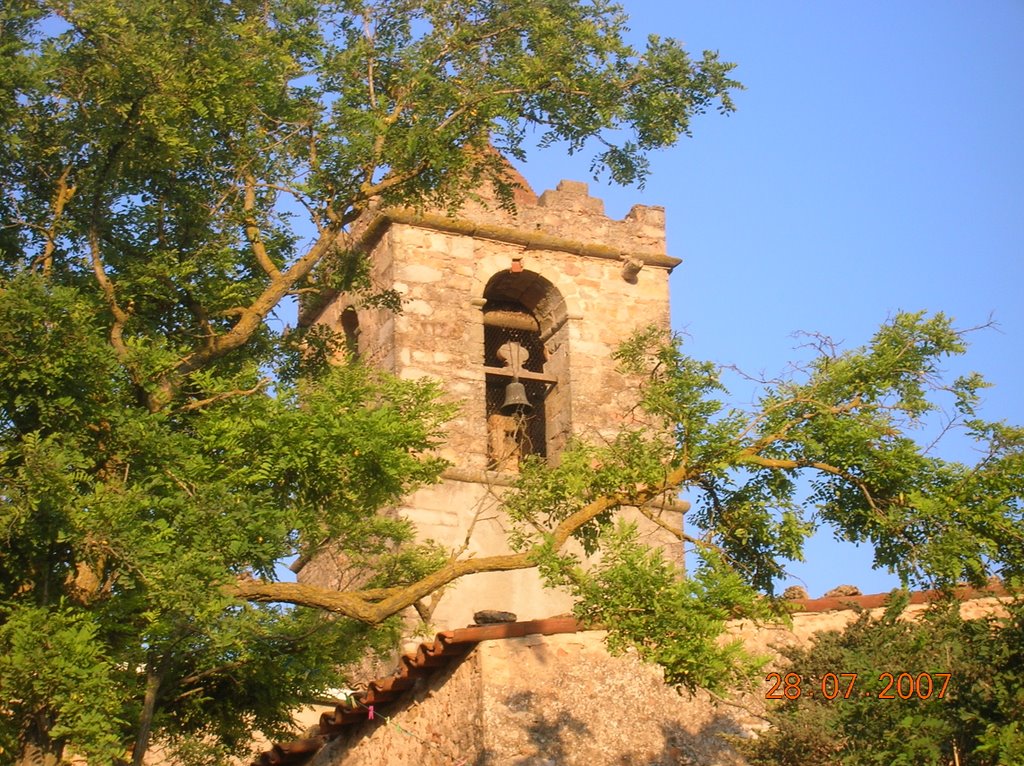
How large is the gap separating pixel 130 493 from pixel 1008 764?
14.8 feet

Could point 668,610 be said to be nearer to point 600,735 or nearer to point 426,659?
point 600,735

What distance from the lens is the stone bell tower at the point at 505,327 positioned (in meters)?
15.1

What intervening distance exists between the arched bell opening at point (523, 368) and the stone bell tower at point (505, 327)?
0.06 ft

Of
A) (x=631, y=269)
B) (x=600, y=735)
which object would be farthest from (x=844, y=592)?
(x=631, y=269)

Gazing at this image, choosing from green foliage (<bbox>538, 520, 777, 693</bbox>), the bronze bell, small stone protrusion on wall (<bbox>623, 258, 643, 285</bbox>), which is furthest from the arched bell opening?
A: green foliage (<bbox>538, 520, 777, 693</bbox>)

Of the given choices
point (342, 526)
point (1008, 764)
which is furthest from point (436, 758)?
point (1008, 764)

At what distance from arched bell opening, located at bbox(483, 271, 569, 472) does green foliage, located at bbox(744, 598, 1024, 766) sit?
21.0ft

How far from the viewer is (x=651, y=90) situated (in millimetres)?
10594

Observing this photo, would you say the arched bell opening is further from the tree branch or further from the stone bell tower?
the tree branch

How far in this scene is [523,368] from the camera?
16.8 m

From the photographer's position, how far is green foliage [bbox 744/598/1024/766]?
8383 mm

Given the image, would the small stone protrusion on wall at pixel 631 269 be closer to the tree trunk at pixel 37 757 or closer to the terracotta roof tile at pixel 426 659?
the terracotta roof tile at pixel 426 659

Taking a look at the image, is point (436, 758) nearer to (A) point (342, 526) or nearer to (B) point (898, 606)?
(A) point (342, 526)

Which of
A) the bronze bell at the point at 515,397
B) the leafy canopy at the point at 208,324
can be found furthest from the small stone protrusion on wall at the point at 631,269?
the leafy canopy at the point at 208,324
